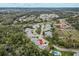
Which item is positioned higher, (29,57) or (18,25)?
(18,25)

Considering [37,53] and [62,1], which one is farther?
[62,1]

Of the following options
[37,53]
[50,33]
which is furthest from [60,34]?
[37,53]

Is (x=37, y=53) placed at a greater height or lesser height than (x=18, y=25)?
lesser

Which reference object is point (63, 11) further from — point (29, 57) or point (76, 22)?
point (29, 57)

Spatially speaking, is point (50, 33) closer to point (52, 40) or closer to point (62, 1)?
point (52, 40)

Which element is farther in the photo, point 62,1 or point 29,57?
point 62,1

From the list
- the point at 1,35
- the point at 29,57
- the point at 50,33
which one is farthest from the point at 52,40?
the point at 1,35

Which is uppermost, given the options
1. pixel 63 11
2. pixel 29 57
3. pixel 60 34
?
pixel 63 11
